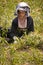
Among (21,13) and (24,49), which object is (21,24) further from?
(24,49)

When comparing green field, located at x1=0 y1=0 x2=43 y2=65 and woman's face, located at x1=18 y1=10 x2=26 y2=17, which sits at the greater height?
Answer: woman's face, located at x1=18 y1=10 x2=26 y2=17

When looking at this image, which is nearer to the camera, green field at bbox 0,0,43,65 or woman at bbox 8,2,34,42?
green field at bbox 0,0,43,65

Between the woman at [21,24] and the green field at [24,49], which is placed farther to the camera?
the woman at [21,24]

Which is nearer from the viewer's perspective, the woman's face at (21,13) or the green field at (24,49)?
the green field at (24,49)

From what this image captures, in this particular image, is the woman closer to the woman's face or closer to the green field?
the woman's face

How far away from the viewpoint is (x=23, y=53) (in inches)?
185

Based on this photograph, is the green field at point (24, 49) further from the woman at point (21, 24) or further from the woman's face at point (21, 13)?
the woman's face at point (21, 13)

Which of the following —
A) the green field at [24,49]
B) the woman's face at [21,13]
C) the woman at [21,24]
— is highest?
the woman's face at [21,13]

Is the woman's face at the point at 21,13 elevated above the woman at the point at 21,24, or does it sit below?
above

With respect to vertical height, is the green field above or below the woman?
below

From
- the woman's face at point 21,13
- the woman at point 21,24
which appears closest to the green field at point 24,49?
the woman at point 21,24

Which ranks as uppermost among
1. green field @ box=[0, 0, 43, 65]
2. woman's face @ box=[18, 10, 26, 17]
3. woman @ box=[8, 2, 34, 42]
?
woman's face @ box=[18, 10, 26, 17]

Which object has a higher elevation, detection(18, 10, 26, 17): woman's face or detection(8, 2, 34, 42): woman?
detection(18, 10, 26, 17): woman's face

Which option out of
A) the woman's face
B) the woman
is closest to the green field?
the woman
